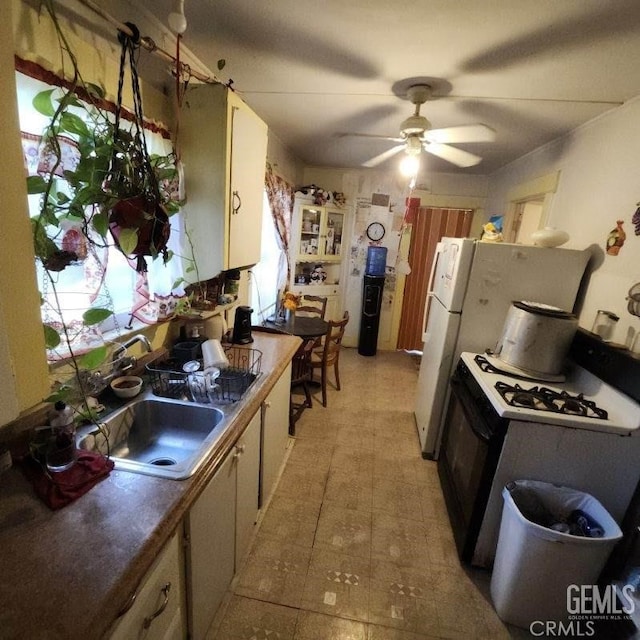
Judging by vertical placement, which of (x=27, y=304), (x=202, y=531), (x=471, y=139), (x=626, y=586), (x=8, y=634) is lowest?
(x=626, y=586)

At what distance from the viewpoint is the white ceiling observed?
1.22 m

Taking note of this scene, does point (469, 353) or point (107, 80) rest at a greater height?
point (107, 80)

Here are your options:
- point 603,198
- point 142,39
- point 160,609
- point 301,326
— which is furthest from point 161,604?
point 603,198

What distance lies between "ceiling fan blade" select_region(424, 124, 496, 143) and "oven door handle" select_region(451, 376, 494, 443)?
140cm

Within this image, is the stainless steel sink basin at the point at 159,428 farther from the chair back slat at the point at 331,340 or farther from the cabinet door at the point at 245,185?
the chair back slat at the point at 331,340

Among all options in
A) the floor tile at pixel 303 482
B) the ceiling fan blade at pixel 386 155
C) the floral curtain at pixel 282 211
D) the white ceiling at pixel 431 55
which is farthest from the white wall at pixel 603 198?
the floral curtain at pixel 282 211

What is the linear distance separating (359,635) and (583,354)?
1.70 m

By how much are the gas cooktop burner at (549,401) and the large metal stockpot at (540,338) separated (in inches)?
6.4

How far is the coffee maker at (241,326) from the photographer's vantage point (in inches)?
78.8

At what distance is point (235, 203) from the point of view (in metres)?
1.67

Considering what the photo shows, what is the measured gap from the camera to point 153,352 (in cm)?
155

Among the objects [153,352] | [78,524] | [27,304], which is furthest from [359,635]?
[27,304]

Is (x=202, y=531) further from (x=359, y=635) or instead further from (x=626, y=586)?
(x=626, y=586)

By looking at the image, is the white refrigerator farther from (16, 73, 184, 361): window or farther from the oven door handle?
(16, 73, 184, 361): window
